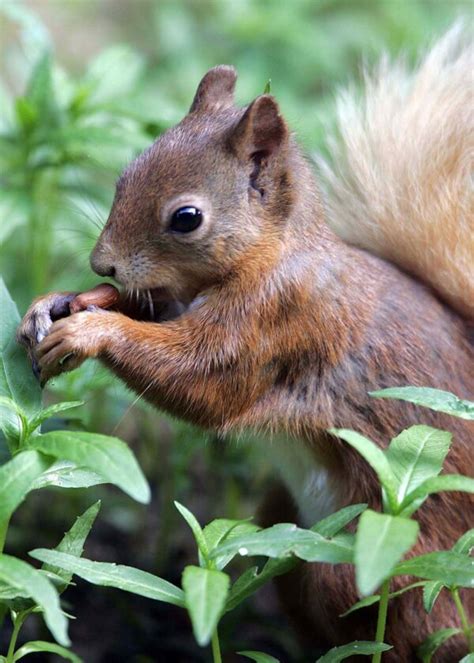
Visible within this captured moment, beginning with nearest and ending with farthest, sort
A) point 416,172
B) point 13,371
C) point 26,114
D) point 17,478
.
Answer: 1. point 17,478
2. point 13,371
3. point 416,172
4. point 26,114

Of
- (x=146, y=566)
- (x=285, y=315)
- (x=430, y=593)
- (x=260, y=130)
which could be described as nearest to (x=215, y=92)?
(x=260, y=130)

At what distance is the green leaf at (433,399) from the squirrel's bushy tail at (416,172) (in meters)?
0.54

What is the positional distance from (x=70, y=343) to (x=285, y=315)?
1.14 feet

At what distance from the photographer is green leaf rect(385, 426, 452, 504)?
1252mm

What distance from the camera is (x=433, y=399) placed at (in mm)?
1305

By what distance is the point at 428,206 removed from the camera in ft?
6.12

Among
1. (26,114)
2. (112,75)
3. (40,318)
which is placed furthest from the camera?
(112,75)

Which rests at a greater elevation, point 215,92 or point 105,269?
point 215,92

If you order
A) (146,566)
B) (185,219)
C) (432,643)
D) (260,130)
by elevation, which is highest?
(260,130)

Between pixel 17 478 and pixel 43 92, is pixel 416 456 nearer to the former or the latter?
pixel 17 478

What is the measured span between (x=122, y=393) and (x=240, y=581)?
3.04ft

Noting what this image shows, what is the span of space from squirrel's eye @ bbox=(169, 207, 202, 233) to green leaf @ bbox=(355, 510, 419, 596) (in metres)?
0.63

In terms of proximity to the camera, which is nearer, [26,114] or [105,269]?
[105,269]

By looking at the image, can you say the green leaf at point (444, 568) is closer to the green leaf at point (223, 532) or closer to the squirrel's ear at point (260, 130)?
the green leaf at point (223, 532)
